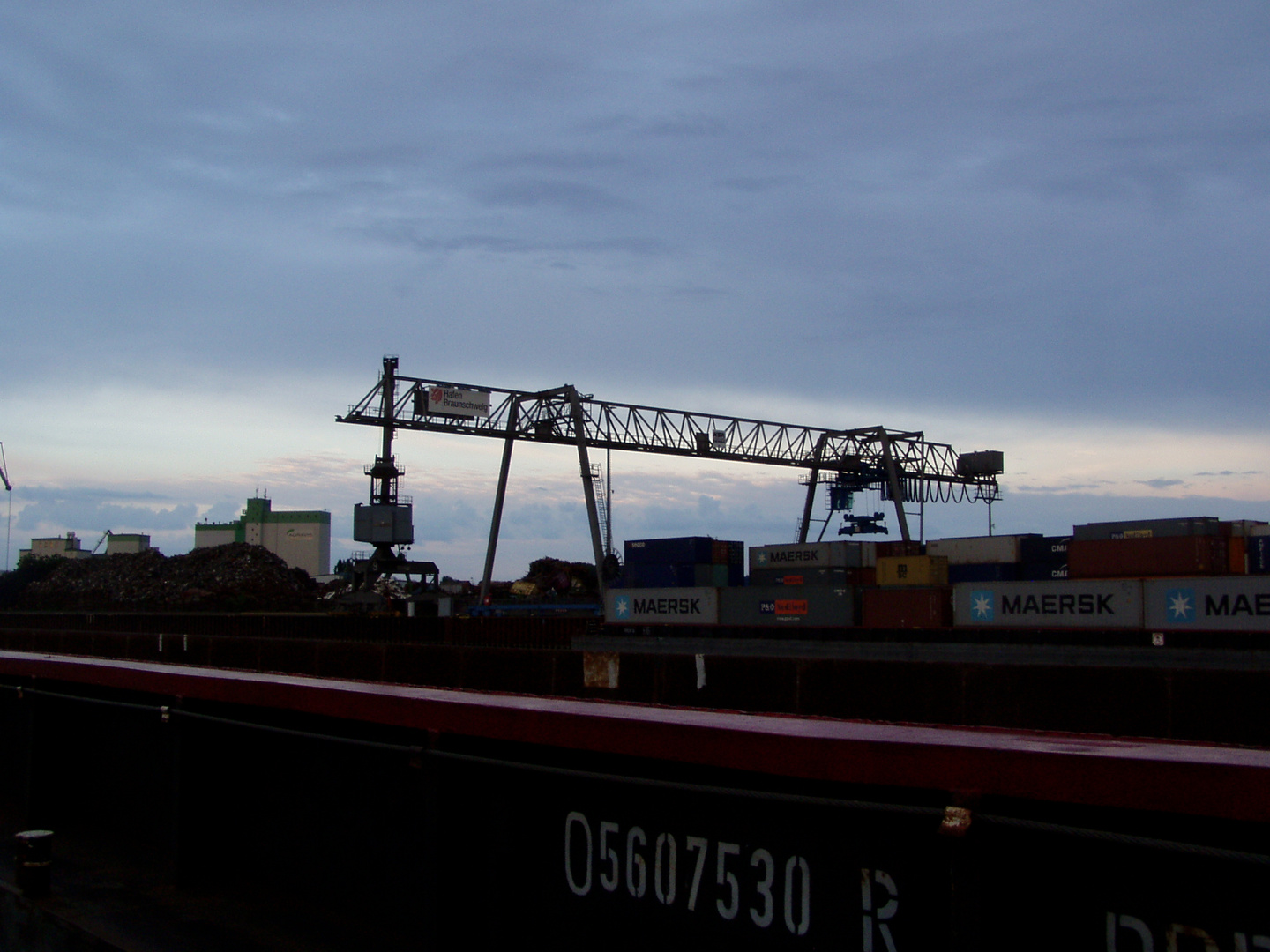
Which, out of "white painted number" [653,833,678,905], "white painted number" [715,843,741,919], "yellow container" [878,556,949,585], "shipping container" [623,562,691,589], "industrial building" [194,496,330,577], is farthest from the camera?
"industrial building" [194,496,330,577]

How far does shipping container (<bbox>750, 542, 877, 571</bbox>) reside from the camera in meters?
45.5

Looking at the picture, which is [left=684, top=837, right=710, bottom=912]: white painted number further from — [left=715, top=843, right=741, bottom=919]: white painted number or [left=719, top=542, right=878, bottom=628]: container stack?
[left=719, top=542, right=878, bottom=628]: container stack

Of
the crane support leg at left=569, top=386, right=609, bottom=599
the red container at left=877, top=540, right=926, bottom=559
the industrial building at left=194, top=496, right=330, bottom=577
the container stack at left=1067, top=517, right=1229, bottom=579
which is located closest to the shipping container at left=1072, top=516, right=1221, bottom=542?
the container stack at left=1067, top=517, right=1229, bottom=579

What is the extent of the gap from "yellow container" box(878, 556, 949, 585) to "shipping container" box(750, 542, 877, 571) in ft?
15.9

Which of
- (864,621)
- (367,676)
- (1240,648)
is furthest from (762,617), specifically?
(367,676)

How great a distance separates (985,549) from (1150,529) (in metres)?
8.31

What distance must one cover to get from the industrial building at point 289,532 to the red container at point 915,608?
10882cm

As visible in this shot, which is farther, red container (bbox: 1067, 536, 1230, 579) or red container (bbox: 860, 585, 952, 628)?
red container (bbox: 860, 585, 952, 628)

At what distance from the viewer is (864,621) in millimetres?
39438

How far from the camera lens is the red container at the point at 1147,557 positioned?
32.4m

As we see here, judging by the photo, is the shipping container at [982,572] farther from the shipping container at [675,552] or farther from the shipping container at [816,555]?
the shipping container at [675,552]

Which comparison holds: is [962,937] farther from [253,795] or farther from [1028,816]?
[253,795]

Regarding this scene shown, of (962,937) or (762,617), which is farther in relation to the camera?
(762,617)

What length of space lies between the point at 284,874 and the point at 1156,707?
234 inches
